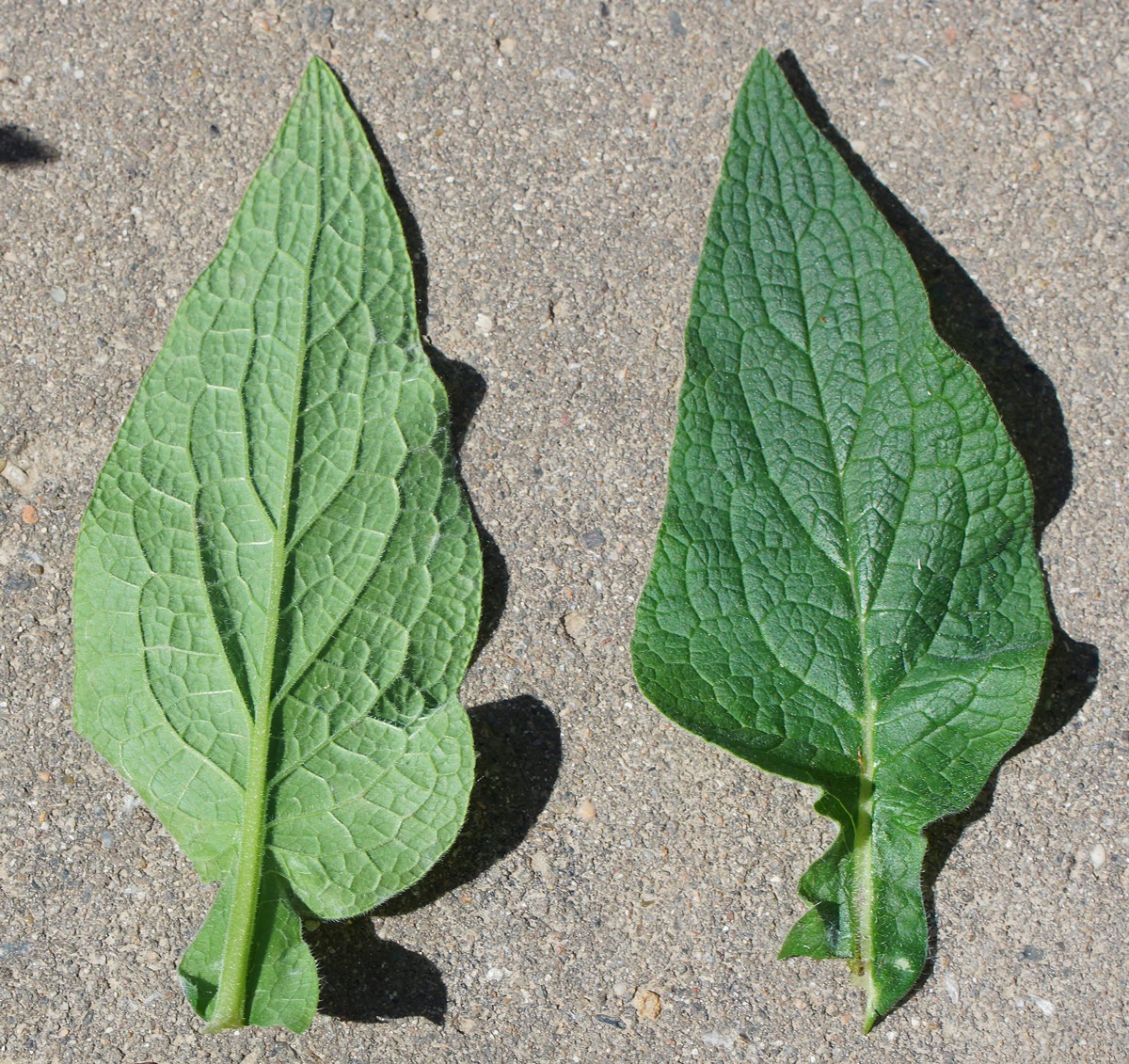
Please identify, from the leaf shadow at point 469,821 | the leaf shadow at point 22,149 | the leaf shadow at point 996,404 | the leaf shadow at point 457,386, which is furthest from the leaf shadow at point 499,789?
the leaf shadow at point 22,149

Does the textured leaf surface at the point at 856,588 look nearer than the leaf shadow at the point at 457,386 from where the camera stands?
Yes

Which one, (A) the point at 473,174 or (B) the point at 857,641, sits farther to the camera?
(A) the point at 473,174

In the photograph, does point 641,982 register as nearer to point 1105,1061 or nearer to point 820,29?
point 1105,1061

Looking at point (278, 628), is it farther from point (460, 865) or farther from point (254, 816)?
point (460, 865)

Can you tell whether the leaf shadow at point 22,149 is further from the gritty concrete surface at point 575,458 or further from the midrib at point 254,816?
the midrib at point 254,816

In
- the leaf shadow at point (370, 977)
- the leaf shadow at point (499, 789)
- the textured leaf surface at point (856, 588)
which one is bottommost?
the leaf shadow at point (370, 977)

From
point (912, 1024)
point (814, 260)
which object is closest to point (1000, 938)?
point (912, 1024)
